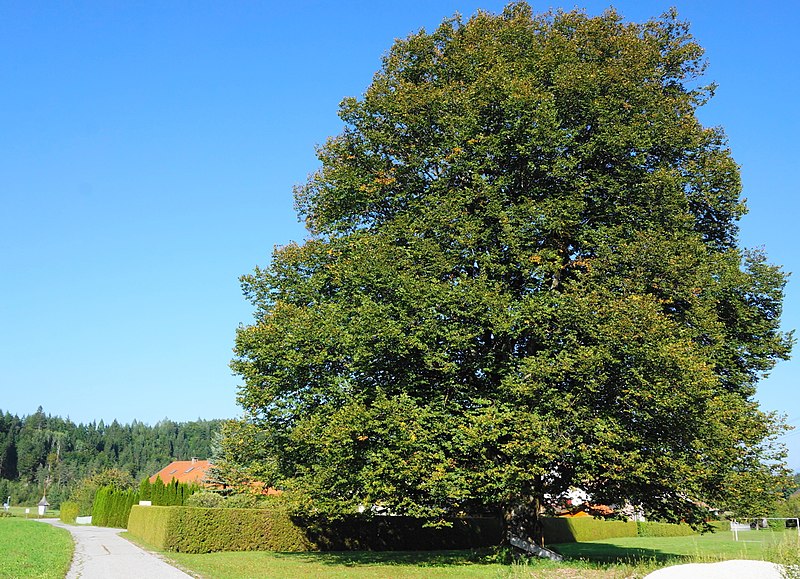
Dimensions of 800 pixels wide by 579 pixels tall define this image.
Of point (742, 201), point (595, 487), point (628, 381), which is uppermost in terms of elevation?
point (742, 201)

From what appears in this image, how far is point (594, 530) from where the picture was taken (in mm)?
45469

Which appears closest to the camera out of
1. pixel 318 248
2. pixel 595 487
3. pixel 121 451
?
pixel 595 487

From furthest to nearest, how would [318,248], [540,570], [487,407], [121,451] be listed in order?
1. [121,451]
2. [318,248]
3. [487,407]
4. [540,570]

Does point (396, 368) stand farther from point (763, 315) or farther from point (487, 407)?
point (763, 315)

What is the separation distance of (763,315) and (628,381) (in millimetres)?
6997

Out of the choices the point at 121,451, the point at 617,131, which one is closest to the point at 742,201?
the point at 617,131

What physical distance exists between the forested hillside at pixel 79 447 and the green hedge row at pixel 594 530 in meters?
97.1

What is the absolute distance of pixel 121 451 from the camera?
15925cm

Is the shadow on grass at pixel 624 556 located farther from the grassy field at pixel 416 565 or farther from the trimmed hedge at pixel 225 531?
the trimmed hedge at pixel 225 531

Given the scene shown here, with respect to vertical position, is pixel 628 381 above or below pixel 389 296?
below

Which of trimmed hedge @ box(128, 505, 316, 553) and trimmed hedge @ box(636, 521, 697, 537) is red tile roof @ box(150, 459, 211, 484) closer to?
trimmed hedge @ box(636, 521, 697, 537)

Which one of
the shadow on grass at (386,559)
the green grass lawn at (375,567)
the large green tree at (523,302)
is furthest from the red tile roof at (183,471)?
the large green tree at (523,302)

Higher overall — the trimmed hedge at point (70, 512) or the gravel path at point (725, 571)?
the gravel path at point (725, 571)

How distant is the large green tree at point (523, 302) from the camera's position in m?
17.4
